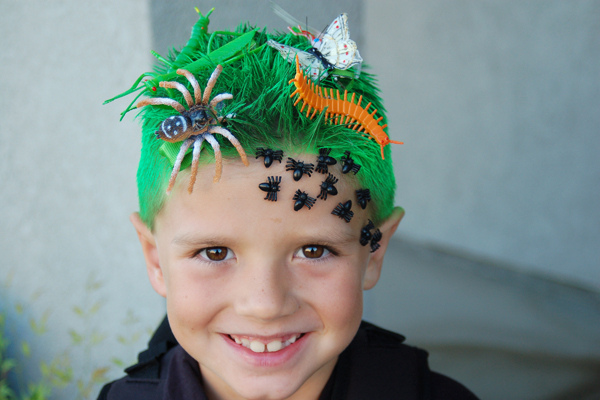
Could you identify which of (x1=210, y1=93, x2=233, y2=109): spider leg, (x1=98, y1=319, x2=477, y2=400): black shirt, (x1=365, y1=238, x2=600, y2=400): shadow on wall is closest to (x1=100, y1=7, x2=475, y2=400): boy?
Answer: (x1=210, y1=93, x2=233, y2=109): spider leg

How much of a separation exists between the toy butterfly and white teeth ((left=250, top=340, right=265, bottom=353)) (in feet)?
1.75

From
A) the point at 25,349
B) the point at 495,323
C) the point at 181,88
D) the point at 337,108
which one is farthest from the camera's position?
the point at 495,323

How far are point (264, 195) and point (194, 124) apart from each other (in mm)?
178

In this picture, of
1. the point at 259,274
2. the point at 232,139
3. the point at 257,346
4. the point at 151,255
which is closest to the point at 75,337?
the point at 151,255

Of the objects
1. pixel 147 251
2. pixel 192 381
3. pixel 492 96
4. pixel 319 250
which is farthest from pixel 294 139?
pixel 492 96

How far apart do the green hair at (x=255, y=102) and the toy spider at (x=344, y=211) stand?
63 mm

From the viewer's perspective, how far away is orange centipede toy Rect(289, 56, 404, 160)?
100 centimetres

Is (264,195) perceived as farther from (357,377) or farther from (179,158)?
(357,377)

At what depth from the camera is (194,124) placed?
0.98 metres

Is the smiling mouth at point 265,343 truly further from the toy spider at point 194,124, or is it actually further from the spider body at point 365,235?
the toy spider at point 194,124

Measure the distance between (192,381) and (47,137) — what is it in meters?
1.00

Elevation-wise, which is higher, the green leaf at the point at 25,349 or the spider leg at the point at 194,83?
the spider leg at the point at 194,83

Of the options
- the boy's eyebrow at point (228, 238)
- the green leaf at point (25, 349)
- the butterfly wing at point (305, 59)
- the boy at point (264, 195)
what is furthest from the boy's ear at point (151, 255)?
the green leaf at point (25, 349)

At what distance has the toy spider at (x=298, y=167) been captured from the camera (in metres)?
1.02
